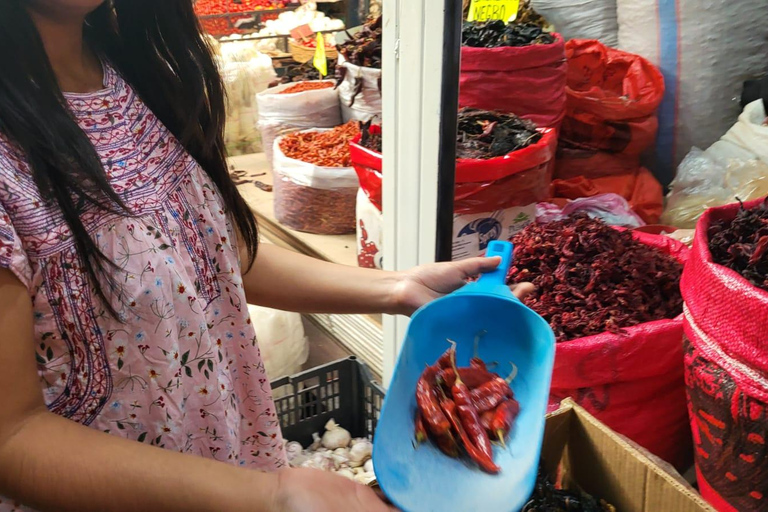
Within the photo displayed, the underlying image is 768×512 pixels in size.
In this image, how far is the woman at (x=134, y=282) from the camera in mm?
731

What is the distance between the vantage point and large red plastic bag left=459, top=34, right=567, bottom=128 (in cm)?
216

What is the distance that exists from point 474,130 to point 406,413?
126 centimetres

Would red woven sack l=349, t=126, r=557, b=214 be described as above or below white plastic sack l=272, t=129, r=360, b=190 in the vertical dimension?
above

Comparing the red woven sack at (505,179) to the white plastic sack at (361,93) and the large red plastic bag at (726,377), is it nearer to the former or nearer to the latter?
the large red plastic bag at (726,377)

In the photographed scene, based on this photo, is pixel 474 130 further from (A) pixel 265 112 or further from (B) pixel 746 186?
(A) pixel 265 112

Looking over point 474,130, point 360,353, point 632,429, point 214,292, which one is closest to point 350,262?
point 360,353

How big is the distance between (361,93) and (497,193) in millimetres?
1226

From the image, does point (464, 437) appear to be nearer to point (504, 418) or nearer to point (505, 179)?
point (504, 418)

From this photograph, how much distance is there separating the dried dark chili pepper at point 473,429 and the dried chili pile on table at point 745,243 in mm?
561

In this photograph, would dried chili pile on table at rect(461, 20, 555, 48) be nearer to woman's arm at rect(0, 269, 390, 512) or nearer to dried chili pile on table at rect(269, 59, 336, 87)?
dried chili pile on table at rect(269, 59, 336, 87)

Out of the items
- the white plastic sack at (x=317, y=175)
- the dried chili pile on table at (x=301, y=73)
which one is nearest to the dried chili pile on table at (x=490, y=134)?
the white plastic sack at (x=317, y=175)

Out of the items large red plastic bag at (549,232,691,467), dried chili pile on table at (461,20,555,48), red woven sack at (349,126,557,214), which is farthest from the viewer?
dried chili pile on table at (461,20,555,48)

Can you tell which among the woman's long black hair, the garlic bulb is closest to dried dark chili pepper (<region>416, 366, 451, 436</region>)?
the woman's long black hair

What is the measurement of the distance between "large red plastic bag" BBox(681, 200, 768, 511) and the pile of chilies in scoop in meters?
0.40
